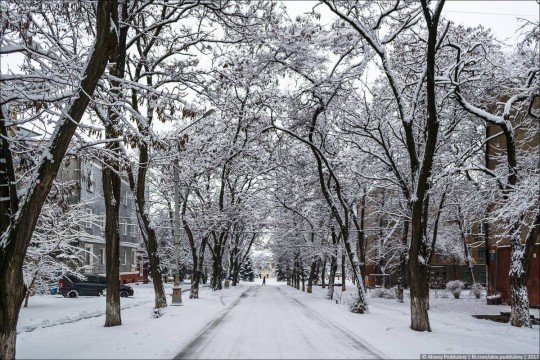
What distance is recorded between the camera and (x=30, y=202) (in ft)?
24.9

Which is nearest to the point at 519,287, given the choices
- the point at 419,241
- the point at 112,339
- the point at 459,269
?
the point at 419,241

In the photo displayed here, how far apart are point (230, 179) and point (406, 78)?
716 inches

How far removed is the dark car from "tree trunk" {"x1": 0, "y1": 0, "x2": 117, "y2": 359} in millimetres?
24734

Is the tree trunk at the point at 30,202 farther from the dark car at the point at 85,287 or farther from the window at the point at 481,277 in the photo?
the window at the point at 481,277

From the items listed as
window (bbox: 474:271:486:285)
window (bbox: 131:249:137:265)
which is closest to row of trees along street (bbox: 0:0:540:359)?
window (bbox: 474:271:486:285)

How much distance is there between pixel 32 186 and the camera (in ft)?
25.1

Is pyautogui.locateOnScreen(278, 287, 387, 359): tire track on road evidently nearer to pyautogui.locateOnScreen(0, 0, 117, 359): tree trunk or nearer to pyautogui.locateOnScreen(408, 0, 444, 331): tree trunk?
pyautogui.locateOnScreen(408, 0, 444, 331): tree trunk

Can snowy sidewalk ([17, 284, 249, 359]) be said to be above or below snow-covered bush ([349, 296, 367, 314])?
above

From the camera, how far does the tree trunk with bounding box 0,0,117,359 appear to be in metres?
7.41

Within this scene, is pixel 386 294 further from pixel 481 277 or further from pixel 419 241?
pixel 481 277

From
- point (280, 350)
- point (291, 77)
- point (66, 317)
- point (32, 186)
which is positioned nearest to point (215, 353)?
point (280, 350)

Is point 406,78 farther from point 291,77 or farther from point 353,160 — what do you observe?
point 353,160

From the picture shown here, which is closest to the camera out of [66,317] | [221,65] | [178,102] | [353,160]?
[178,102]

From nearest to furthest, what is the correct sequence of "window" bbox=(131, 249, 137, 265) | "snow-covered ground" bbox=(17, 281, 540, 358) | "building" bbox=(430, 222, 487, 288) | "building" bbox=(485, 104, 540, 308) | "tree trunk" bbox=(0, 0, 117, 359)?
"tree trunk" bbox=(0, 0, 117, 359)
"snow-covered ground" bbox=(17, 281, 540, 358)
"building" bbox=(485, 104, 540, 308)
"building" bbox=(430, 222, 487, 288)
"window" bbox=(131, 249, 137, 265)
